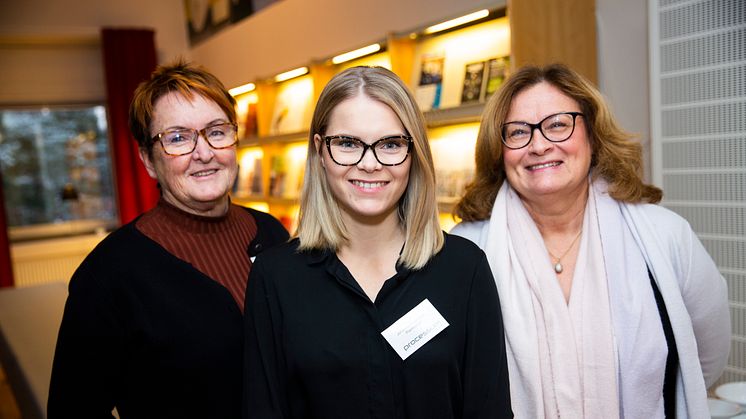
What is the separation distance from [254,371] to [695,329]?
133 centimetres

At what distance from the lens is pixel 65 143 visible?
731cm

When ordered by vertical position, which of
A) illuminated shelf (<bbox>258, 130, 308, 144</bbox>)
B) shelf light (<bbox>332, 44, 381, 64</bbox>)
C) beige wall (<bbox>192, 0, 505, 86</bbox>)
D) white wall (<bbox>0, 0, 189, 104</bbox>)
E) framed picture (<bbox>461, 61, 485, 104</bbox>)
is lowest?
illuminated shelf (<bbox>258, 130, 308, 144</bbox>)

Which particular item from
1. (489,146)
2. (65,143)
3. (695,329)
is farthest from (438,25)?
(65,143)

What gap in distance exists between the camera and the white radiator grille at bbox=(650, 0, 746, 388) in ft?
7.69

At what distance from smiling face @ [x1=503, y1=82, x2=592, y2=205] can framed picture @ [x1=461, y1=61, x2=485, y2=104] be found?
4.68 feet

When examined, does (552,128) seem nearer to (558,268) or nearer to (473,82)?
(558,268)

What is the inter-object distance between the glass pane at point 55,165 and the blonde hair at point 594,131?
6.85 metres

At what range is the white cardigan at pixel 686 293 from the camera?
158cm

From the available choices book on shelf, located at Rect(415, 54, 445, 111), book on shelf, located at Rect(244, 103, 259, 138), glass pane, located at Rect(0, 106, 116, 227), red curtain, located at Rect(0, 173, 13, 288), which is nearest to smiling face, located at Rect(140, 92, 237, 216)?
book on shelf, located at Rect(415, 54, 445, 111)

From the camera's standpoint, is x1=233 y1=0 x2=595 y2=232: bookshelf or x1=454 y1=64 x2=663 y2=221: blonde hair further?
x1=233 y1=0 x2=595 y2=232: bookshelf

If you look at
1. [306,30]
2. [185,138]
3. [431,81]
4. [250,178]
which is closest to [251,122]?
[250,178]

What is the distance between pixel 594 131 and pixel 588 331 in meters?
0.61

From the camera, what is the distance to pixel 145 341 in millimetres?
1475

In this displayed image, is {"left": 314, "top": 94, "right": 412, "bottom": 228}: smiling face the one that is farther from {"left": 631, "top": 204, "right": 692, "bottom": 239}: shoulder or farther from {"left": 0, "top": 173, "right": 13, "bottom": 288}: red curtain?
{"left": 0, "top": 173, "right": 13, "bottom": 288}: red curtain
